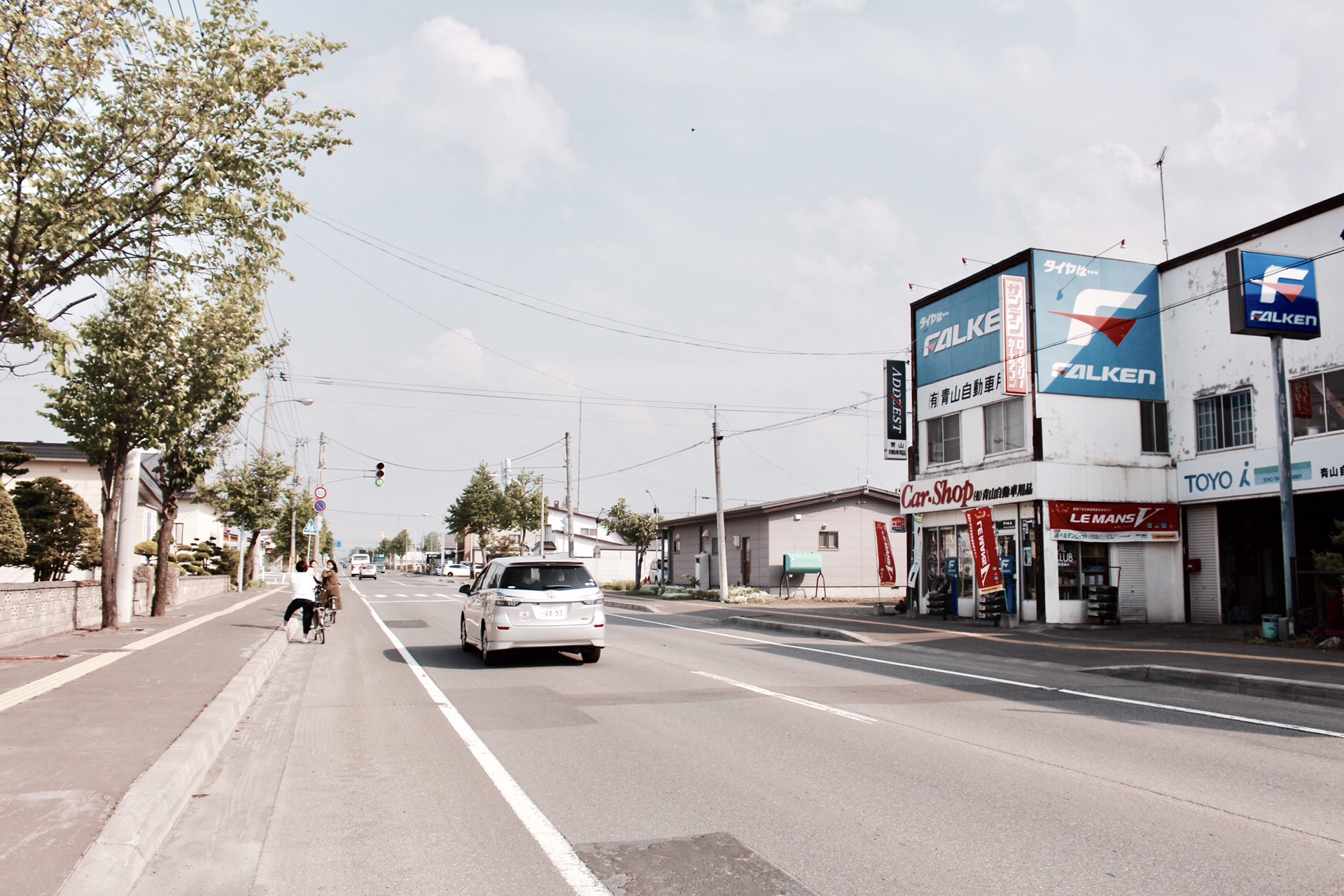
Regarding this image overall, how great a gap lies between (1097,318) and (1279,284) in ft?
21.4

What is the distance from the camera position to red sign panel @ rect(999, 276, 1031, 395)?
23.3 metres

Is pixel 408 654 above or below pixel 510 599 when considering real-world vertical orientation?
below

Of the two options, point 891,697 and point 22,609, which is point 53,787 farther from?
point 22,609

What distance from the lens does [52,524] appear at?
957 inches

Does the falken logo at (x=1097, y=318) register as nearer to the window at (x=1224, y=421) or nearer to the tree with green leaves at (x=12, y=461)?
the window at (x=1224, y=421)

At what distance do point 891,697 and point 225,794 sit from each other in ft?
24.8

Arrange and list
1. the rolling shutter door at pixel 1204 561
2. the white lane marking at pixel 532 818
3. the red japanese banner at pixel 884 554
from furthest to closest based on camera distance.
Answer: the red japanese banner at pixel 884 554, the rolling shutter door at pixel 1204 561, the white lane marking at pixel 532 818

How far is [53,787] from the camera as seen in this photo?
6.02m

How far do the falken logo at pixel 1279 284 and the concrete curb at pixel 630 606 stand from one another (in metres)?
20.9

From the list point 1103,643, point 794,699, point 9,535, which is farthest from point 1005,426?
point 9,535

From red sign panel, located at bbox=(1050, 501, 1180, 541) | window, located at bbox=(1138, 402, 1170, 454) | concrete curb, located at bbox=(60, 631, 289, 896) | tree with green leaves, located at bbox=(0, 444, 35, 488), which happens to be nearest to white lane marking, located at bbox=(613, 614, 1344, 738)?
red sign panel, located at bbox=(1050, 501, 1180, 541)

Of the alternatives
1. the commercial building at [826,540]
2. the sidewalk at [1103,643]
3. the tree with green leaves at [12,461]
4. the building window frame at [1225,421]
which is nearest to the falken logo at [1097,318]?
the building window frame at [1225,421]

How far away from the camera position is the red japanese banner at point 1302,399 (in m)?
19.8

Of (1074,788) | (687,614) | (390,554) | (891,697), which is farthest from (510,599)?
(390,554)
